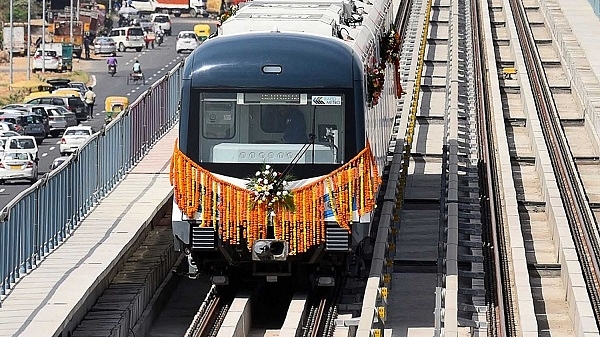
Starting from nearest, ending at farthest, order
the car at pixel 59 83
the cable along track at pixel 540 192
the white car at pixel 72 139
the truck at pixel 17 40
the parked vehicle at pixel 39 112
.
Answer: the cable along track at pixel 540 192 < the white car at pixel 72 139 < the parked vehicle at pixel 39 112 < the car at pixel 59 83 < the truck at pixel 17 40

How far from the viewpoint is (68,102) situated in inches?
2469

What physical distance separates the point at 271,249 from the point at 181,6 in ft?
311

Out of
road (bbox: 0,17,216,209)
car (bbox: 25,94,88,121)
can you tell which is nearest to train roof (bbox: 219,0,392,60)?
road (bbox: 0,17,216,209)

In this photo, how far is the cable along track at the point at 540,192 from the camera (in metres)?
20.0

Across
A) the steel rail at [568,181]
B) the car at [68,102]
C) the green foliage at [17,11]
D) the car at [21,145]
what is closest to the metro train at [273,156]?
the steel rail at [568,181]

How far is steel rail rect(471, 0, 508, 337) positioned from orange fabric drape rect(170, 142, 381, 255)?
1.98 meters

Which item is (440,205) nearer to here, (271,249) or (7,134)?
(271,249)

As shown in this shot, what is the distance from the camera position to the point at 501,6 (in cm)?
5722

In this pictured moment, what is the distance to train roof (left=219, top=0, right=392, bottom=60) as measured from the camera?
67.4 feet

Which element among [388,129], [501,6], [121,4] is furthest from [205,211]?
[121,4]

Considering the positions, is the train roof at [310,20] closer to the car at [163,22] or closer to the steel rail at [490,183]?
the steel rail at [490,183]

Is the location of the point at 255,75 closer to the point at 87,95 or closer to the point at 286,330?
the point at 286,330

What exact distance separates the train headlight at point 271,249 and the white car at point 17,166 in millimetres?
28122

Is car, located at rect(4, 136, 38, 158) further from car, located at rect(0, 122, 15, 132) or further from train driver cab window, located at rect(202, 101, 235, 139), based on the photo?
train driver cab window, located at rect(202, 101, 235, 139)
